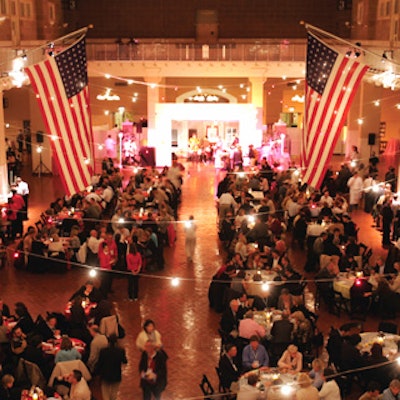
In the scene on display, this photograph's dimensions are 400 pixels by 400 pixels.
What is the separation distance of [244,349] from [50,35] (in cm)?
2154

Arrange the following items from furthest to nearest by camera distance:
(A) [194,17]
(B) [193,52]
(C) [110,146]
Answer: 1. (A) [194,17]
2. (C) [110,146]
3. (B) [193,52]

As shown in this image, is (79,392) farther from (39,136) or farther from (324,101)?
(39,136)

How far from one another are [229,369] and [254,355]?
470 millimetres

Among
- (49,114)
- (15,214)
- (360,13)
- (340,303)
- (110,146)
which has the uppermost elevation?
(360,13)

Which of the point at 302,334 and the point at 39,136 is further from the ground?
the point at 39,136

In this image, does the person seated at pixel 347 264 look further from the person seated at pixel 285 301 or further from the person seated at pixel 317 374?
the person seated at pixel 317 374

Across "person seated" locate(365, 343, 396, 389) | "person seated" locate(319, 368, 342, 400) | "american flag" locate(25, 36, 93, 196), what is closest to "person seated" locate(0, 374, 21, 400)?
"american flag" locate(25, 36, 93, 196)

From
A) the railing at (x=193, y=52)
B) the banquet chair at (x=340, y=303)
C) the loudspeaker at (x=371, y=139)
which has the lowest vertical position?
the banquet chair at (x=340, y=303)

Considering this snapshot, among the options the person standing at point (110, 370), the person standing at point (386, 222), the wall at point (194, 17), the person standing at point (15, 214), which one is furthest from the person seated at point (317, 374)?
the wall at point (194, 17)

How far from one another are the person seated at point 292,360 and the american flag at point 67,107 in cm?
377

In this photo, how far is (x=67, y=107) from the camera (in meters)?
Answer: 10.5

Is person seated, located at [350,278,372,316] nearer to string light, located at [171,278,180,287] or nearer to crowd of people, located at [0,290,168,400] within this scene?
string light, located at [171,278,180,287]

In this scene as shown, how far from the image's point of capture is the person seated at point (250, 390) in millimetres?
8602

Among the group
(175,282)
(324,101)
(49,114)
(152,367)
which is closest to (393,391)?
(152,367)
